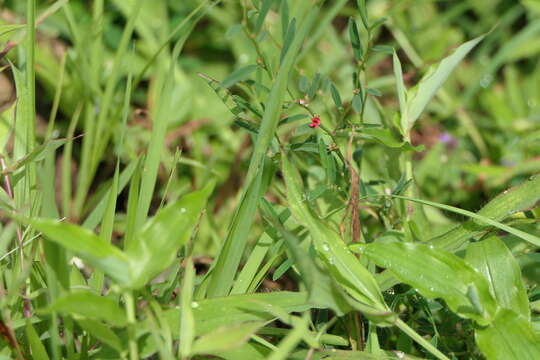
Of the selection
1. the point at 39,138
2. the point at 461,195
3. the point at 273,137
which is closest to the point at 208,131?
the point at 39,138

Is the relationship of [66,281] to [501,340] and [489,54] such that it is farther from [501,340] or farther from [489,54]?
[489,54]

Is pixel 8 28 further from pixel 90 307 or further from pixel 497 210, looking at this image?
pixel 497 210

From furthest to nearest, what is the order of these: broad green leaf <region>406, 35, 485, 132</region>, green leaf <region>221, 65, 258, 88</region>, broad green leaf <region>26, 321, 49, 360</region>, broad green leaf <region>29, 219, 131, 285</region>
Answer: broad green leaf <region>406, 35, 485, 132</region> < green leaf <region>221, 65, 258, 88</region> < broad green leaf <region>26, 321, 49, 360</region> < broad green leaf <region>29, 219, 131, 285</region>

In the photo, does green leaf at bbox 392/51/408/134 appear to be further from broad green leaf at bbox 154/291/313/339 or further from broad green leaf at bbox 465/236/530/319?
broad green leaf at bbox 154/291/313/339

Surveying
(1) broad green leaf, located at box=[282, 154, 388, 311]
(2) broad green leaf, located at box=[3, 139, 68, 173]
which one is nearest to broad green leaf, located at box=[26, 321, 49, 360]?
(2) broad green leaf, located at box=[3, 139, 68, 173]

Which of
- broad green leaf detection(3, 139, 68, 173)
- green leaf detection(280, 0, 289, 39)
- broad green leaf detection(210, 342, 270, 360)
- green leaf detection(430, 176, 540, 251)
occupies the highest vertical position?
green leaf detection(280, 0, 289, 39)

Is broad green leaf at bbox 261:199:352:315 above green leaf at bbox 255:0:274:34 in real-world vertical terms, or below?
below

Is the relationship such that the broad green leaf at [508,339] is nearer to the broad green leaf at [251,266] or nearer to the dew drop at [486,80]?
the broad green leaf at [251,266]

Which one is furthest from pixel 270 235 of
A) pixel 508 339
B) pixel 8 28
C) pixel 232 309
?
pixel 8 28
